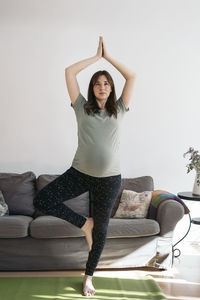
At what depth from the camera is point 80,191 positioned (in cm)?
245

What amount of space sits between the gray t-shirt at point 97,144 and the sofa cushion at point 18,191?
1.21 meters

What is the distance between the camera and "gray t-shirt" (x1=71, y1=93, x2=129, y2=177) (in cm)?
238

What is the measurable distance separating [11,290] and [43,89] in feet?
7.03

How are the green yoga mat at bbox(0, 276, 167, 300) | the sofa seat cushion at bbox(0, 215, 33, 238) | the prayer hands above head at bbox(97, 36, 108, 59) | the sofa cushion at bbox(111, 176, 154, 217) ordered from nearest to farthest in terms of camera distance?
1. the green yoga mat at bbox(0, 276, 167, 300)
2. the prayer hands above head at bbox(97, 36, 108, 59)
3. the sofa seat cushion at bbox(0, 215, 33, 238)
4. the sofa cushion at bbox(111, 176, 154, 217)

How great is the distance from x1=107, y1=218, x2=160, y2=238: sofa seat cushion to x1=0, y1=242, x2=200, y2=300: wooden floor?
0.30 meters

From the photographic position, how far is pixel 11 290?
2.48m

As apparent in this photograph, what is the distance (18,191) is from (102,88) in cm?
154

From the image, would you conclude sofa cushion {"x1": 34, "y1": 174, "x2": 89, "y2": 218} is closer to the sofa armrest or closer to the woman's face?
the sofa armrest

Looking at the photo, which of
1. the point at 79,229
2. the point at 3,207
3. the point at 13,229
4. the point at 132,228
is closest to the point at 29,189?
the point at 3,207

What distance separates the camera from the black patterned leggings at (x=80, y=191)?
239 cm

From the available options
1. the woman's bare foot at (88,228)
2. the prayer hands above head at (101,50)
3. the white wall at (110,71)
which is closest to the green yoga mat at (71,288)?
the woman's bare foot at (88,228)

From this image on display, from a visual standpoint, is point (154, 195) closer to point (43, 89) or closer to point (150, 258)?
point (150, 258)

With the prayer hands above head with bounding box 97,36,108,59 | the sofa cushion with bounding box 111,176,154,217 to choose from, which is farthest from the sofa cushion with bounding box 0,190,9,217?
the prayer hands above head with bounding box 97,36,108,59

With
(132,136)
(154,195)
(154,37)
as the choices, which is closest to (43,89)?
(132,136)
